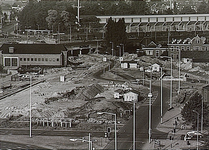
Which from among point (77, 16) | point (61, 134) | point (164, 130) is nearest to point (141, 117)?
point (164, 130)

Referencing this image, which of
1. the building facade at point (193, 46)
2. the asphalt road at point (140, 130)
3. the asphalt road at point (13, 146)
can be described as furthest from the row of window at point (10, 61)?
the asphalt road at point (13, 146)

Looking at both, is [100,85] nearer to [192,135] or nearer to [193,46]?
[192,135]

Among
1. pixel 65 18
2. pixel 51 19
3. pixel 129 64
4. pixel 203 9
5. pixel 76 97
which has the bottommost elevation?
pixel 76 97

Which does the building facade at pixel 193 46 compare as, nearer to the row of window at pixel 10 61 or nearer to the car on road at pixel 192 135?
the row of window at pixel 10 61

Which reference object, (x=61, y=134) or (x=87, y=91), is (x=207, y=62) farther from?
(x=61, y=134)

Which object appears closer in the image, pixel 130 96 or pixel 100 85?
pixel 130 96

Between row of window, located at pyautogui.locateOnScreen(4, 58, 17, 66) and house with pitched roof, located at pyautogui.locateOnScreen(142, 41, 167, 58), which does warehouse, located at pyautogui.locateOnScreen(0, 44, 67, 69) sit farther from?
house with pitched roof, located at pyautogui.locateOnScreen(142, 41, 167, 58)

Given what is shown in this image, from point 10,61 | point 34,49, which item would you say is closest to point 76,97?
point 34,49
